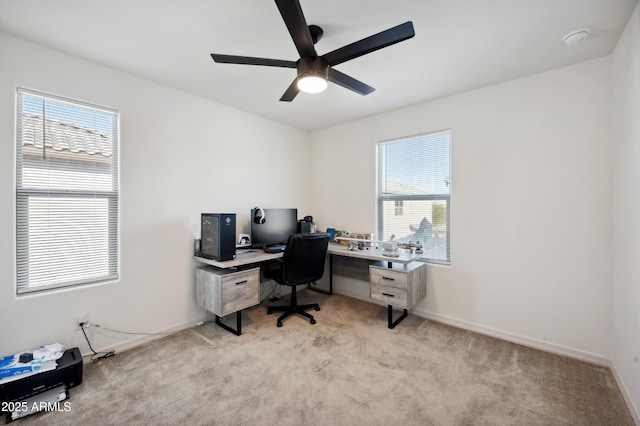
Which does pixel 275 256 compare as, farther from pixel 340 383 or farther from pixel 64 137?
pixel 64 137

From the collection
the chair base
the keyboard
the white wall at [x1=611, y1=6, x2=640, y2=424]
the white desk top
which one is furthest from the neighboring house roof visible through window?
the white wall at [x1=611, y1=6, x2=640, y2=424]

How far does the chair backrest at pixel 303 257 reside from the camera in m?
2.79

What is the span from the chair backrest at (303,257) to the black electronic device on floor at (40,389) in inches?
67.7

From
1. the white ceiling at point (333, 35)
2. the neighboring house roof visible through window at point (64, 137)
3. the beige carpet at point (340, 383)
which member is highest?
the white ceiling at point (333, 35)

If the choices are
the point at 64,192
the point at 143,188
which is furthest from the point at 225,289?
the point at 64,192

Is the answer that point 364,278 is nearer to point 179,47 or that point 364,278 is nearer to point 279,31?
point 279,31

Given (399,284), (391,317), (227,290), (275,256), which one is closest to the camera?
(227,290)

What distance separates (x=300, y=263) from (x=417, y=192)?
1.65 meters

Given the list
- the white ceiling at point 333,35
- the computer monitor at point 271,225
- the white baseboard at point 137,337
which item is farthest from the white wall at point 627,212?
the white baseboard at point 137,337

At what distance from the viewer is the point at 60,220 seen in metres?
2.17

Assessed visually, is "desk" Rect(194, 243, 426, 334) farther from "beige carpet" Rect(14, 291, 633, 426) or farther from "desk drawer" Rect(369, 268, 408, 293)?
"beige carpet" Rect(14, 291, 633, 426)

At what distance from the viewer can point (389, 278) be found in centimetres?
282

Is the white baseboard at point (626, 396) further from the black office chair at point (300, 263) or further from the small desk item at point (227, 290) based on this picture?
the small desk item at point (227, 290)

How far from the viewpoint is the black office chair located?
2799 millimetres
